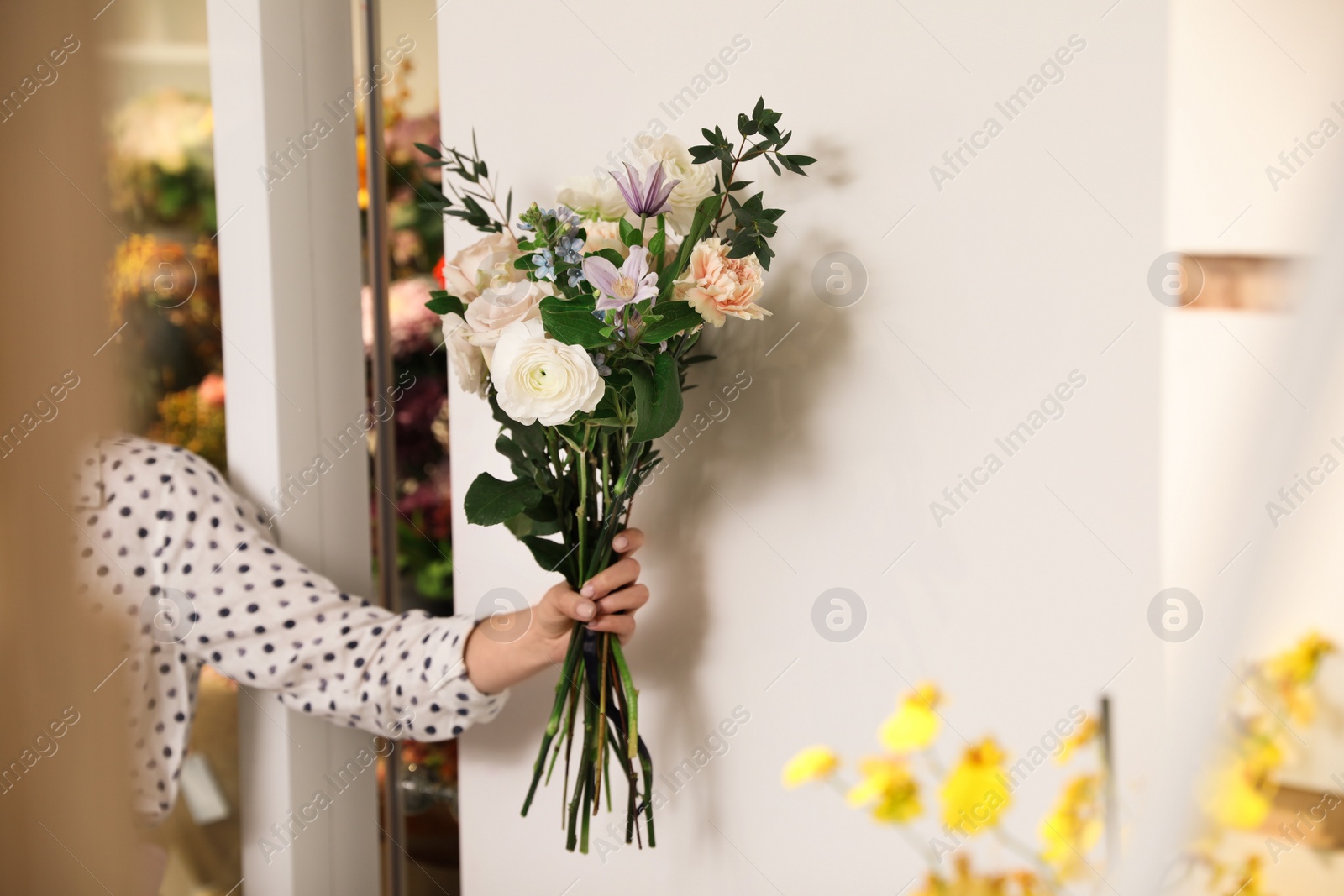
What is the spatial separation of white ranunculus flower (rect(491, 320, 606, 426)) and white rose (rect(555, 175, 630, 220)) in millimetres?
143

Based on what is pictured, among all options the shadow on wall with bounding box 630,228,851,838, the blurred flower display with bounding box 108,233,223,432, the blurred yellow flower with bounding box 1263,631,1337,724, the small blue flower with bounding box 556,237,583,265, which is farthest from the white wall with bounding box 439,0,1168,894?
the blurred flower display with bounding box 108,233,223,432

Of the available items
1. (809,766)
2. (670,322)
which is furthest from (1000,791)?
(670,322)

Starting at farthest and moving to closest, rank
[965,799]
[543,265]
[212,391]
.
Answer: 1. [212,391]
2. [965,799]
3. [543,265]

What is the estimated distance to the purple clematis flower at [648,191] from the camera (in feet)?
2.38

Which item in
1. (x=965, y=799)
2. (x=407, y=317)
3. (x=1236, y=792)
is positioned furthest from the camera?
(x=407, y=317)

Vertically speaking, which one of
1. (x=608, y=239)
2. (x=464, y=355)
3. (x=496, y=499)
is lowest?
(x=496, y=499)

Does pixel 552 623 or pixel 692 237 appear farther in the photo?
pixel 552 623

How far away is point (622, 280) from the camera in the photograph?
69cm

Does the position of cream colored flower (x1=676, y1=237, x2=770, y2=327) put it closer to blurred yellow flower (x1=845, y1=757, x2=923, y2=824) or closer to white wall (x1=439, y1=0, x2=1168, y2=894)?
white wall (x1=439, y1=0, x2=1168, y2=894)

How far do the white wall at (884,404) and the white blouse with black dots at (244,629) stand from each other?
159mm

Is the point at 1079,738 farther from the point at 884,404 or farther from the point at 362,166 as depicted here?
the point at 362,166

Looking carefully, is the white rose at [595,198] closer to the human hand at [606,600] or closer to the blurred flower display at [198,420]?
the human hand at [606,600]

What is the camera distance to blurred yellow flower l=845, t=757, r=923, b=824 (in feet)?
2.77

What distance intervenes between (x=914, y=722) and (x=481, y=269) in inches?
21.7
